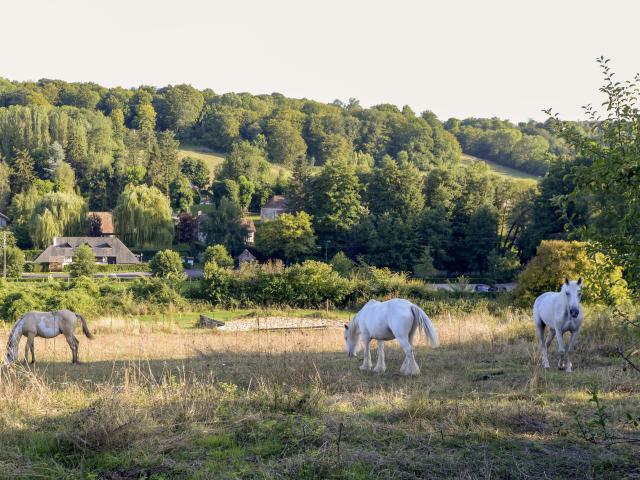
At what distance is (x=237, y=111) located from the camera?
6816 inches

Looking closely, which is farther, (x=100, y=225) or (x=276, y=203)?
(x=276, y=203)

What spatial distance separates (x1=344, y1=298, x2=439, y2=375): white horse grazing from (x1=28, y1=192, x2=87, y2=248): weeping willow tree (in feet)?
214

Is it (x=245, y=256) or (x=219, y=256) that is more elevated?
(x=219, y=256)

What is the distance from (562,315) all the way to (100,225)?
7286 centimetres

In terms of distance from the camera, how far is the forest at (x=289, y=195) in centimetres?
6844

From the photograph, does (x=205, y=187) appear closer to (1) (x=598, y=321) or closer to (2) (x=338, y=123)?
(2) (x=338, y=123)

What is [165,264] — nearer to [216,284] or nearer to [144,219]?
[144,219]

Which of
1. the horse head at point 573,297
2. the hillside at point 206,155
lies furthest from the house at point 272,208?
the horse head at point 573,297

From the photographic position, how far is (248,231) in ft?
257

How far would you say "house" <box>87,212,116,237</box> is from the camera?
79438 mm

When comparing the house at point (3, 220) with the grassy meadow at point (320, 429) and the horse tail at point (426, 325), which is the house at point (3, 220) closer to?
the grassy meadow at point (320, 429)

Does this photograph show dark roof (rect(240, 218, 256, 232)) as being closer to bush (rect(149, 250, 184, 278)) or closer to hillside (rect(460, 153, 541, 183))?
bush (rect(149, 250, 184, 278))

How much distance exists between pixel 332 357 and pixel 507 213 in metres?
62.1

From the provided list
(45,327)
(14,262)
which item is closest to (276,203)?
(14,262)
